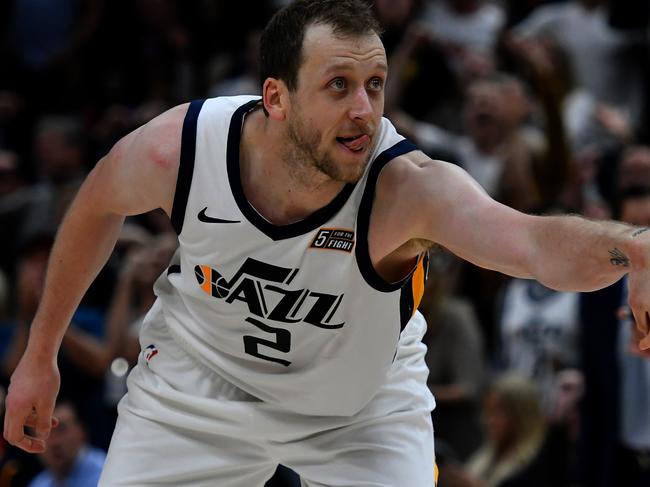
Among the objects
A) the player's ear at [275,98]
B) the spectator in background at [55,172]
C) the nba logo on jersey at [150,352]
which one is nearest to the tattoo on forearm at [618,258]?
the player's ear at [275,98]

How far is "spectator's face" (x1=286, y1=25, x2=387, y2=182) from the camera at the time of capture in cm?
436

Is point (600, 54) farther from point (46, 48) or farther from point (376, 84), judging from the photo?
point (376, 84)

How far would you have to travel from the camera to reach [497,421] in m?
7.70

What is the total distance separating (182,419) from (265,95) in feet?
4.01

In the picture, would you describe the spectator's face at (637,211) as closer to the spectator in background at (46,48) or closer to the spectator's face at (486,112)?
the spectator's face at (486,112)

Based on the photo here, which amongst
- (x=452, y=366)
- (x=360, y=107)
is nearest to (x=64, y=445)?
(x=452, y=366)

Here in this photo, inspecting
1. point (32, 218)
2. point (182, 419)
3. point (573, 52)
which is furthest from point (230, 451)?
point (573, 52)

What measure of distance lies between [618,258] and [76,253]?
7.25 ft

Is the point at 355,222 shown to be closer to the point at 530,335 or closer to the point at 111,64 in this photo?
the point at 530,335

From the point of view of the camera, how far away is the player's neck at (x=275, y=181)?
4.58 metres

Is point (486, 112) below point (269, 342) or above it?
below

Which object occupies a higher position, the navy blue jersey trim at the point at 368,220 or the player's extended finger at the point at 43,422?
the navy blue jersey trim at the point at 368,220

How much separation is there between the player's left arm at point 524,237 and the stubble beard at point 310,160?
17 centimetres

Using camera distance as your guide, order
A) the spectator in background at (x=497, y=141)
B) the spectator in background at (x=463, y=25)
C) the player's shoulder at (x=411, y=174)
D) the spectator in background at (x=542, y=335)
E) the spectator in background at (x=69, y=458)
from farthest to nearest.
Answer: the spectator in background at (x=463, y=25) < the spectator in background at (x=497, y=141) < the spectator in background at (x=542, y=335) < the spectator in background at (x=69, y=458) < the player's shoulder at (x=411, y=174)
